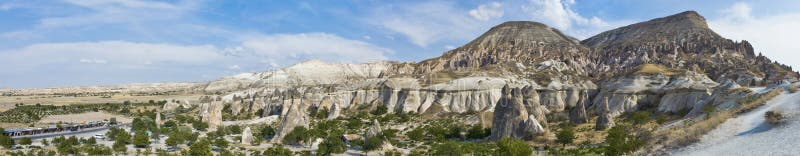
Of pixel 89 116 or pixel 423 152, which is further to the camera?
pixel 89 116

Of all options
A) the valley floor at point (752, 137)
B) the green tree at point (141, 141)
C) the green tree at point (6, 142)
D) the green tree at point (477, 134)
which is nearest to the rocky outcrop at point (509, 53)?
the green tree at point (477, 134)

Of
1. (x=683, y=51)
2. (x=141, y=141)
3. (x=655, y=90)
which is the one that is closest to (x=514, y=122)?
(x=655, y=90)

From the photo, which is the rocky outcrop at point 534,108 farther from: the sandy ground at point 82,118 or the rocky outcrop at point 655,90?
the sandy ground at point 82,118

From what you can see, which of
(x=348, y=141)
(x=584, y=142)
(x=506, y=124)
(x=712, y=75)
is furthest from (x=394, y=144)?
(x=712, y=75)

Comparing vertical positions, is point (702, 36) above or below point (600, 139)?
above

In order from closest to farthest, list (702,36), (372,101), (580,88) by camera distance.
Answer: (580,88) < (372,101) < (702,36)

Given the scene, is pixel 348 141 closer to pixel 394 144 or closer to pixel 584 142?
pixel 394 144
